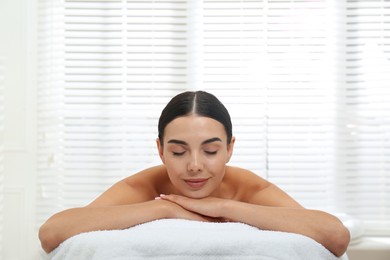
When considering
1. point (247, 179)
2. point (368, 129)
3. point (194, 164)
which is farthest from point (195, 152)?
point (368, 129)

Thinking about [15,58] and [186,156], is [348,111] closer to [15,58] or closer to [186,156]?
[15,58]

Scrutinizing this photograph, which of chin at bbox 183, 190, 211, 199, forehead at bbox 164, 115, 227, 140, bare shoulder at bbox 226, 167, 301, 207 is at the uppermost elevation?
forehead at bbox 164, 115, 227, 140

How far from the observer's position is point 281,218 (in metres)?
1.22

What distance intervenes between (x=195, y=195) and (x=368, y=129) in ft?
6.83

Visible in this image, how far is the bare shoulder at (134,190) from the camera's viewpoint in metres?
1.53

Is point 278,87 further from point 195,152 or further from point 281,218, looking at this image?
point 281,218

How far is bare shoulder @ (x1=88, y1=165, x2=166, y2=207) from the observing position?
1533 millimetres

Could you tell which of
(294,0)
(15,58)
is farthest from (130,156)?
(294,0)

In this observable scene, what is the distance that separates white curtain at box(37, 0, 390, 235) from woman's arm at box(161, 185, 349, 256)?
2045 millimetres

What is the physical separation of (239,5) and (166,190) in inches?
74.3

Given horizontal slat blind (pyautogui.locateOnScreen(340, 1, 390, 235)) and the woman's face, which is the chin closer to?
the woman's face

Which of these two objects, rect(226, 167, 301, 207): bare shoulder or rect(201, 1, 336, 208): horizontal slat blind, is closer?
rect(226, 167, 301, 207): bare shoulder

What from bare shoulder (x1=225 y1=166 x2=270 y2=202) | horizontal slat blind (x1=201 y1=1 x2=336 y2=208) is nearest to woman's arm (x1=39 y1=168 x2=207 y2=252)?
bare shoulder (x1=225 y1=166 x2=270 y2=202)

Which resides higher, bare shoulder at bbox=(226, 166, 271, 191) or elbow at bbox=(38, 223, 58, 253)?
bare shoulder at bbox=(226, 166, 271, 191)
